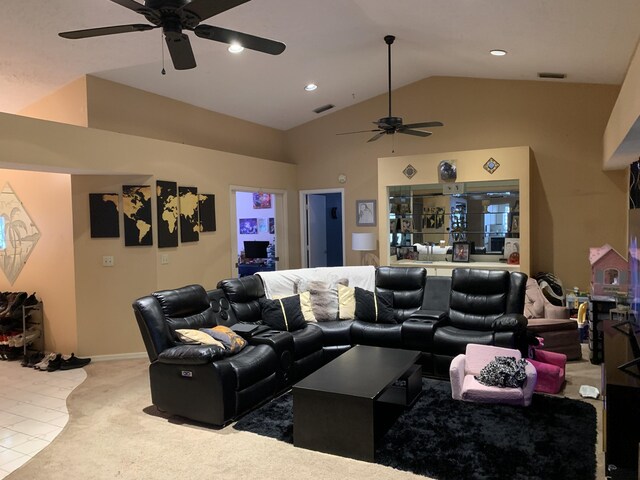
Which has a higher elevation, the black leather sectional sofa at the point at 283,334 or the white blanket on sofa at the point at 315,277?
the white blanket on sofa at the point at 315,277

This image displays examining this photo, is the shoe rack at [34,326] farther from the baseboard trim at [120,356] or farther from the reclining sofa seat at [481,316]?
the reclining sofa seat at [481,316]

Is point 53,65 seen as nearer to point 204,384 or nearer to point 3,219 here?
point 3,219

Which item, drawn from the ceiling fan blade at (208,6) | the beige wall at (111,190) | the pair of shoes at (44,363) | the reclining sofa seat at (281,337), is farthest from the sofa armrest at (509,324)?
the pair of shoes at (44,363)

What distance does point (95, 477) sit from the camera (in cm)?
286

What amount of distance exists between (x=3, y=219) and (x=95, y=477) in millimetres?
4352

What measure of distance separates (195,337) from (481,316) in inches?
110

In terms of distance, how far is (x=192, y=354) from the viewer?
345cm

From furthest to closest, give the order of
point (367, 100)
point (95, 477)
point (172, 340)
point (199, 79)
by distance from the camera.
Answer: point (367, 100), point (199, 79), point (172, 340), point (95, 477)

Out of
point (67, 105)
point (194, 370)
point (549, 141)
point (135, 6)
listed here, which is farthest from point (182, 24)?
point (549, 141)

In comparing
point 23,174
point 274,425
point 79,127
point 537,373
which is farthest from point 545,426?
point 23,174

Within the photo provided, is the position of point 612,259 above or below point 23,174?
below

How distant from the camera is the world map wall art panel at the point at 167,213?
550 centimetres

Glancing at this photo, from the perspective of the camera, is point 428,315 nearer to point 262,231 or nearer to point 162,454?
point 162,454

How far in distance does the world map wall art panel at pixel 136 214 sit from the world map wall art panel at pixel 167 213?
131 mm
